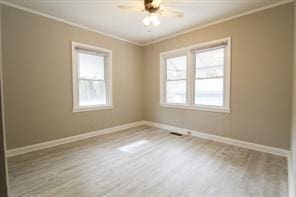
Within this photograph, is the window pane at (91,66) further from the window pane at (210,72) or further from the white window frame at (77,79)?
the window pane at (210,72)

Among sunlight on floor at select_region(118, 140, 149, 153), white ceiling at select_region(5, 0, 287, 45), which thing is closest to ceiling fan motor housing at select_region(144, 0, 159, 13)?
white ceiling at select_region(5, 0, 287, 45)

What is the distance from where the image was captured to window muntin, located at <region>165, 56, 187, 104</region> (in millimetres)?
4309

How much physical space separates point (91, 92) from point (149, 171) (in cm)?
258

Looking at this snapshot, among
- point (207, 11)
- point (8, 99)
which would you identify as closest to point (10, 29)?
point (8, 99)

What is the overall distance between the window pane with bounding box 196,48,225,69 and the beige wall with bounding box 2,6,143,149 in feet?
7.98

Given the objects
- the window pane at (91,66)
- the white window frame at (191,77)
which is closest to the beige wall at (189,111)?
the white window frame at (191,77)

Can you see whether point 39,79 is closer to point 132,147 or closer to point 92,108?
point 92,108

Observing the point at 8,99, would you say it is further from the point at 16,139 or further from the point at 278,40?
the point at 278,40

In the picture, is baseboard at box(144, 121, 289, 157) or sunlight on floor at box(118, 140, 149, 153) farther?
sunlight on floor at box(118, 140, 149, 153)

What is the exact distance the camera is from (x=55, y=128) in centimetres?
340

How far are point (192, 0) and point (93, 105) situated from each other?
10.2 feet

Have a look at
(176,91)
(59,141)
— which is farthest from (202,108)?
(59,141)

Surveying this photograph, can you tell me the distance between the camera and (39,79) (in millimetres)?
3158

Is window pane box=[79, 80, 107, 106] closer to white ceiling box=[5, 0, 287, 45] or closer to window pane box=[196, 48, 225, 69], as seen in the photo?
white ceiling box=[5, 0, 287, 45]
